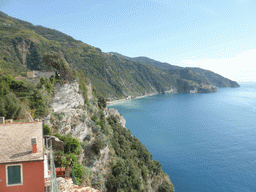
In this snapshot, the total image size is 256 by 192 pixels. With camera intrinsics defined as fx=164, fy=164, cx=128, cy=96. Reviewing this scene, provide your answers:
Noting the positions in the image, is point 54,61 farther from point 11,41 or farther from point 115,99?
point 115,99

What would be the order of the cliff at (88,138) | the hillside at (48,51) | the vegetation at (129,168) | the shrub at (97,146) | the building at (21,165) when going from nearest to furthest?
the building at (21,165)
the cliff at (88,138)
the shrub at (97,146)
the vegetation at (129,168)
the hillside at (48,51)

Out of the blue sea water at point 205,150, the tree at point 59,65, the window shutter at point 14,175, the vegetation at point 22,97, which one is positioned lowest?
the blue sea water at point 205,150

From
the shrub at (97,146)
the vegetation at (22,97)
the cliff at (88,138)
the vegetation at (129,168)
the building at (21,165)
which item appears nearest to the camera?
the building at (21,165)

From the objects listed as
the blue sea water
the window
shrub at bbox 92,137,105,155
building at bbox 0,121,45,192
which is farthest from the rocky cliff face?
the blue sea water

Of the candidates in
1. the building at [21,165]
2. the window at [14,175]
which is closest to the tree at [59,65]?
the building at [21,165]

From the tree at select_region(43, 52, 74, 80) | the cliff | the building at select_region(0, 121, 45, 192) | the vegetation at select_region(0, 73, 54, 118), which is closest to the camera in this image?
the building at select_region(0, 121, 45, 192)

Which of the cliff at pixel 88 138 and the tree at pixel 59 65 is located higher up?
the tree at pixel 59 65

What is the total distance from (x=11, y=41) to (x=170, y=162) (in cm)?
10478

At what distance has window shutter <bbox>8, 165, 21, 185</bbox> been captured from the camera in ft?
26.3

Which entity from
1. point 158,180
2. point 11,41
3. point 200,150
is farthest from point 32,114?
point 11,41

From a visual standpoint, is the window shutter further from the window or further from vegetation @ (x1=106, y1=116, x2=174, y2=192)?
vegetation @ (x1=106, y1=116, x2=174, y2=192)

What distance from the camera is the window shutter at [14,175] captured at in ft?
26.3

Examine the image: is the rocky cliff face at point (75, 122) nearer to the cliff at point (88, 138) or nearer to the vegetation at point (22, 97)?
the cliff at point (88, 138)

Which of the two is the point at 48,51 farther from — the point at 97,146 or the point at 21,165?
the point at 21,165
